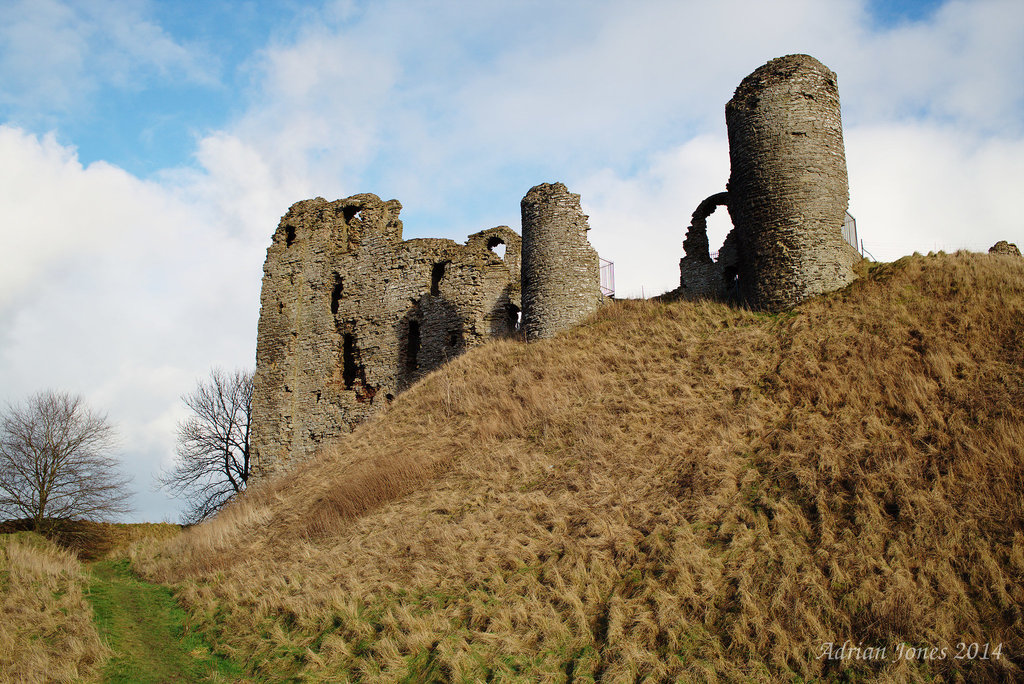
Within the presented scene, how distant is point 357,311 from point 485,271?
Answer: 4488 millimetres

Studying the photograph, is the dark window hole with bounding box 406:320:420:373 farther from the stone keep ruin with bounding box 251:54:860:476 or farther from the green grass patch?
the green grass patch

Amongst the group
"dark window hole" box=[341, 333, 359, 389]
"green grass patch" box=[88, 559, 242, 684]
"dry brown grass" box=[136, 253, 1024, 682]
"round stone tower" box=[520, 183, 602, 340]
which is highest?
"round stone tower" box=[520, 183, 602, 340]

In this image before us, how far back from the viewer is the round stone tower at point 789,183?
14.1m

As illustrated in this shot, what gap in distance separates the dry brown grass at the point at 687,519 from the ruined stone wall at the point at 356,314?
4.96m

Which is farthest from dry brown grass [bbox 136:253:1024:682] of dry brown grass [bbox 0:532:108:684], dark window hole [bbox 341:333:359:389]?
dark window hole [bbox 341:333:359:389]

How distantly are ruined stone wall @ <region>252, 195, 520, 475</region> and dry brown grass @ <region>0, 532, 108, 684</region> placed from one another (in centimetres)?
876

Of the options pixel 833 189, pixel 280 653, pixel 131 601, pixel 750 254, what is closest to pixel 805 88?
pixel 833 189

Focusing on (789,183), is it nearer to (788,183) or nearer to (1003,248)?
(788,183)

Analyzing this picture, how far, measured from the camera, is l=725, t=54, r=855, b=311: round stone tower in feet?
46.4

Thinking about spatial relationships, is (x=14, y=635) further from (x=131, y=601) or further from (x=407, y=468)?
(x=407, y=468)

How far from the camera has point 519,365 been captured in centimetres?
1555

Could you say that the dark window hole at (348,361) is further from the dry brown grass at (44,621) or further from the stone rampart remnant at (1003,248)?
the stone rampart remnant at (1003,248)

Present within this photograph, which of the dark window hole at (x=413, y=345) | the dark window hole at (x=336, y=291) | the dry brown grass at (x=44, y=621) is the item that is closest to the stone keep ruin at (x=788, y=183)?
the dark window hole at (x=413, y=345)

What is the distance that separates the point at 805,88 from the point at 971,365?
26.0 feet
